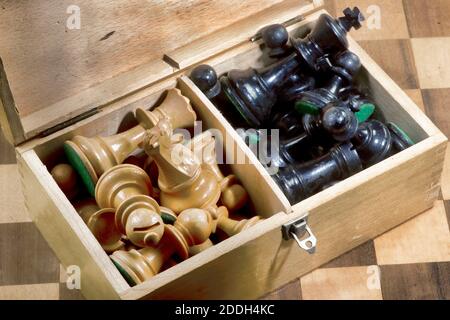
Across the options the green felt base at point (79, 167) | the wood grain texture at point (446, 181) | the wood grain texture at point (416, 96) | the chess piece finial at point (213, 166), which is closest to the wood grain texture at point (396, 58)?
the wood grain texture at point (416, 96)

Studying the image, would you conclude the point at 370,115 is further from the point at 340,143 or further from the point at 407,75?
the point at 407,75

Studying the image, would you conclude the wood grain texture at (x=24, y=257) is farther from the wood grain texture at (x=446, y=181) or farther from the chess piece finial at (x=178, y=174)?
the wood grain texture at (x=446, y=181)

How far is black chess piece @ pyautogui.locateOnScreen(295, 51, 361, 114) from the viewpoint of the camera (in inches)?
77.0

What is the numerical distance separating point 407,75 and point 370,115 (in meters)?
0.33

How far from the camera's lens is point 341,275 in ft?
6.51

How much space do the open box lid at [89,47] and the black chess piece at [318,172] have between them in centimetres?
33

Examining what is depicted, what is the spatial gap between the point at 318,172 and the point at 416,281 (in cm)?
31

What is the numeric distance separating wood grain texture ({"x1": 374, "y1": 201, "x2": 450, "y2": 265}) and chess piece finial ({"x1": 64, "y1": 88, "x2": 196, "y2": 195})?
49 centimetres

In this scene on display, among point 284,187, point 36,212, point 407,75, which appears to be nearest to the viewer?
point 284,187

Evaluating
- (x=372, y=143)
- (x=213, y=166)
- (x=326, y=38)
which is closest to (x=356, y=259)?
(x=372, y=143)

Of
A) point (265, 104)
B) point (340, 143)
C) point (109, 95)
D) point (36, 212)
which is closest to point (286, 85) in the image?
point (265, 104)

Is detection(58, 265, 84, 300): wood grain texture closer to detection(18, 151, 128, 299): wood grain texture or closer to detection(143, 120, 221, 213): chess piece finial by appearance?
detection(18, 151, 128, 299): wood grain texture

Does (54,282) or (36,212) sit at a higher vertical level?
(36,212)

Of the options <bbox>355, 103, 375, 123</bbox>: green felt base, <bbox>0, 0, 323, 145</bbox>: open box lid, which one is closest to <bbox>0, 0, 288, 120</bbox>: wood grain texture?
<bbox>0, 0, 323, 145</bbox>: open box lid
